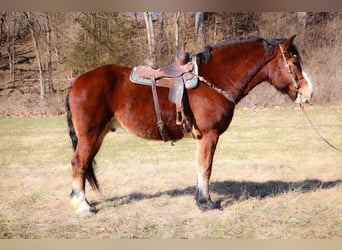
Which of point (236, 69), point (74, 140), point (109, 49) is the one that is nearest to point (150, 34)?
point (109, 49)

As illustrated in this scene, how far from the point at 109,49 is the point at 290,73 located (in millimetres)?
1693

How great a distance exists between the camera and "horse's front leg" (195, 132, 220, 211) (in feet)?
8.36

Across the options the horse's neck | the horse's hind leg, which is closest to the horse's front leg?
the horse's neck

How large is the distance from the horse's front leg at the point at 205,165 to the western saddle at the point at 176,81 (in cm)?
8

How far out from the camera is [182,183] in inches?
122

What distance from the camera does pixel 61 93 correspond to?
327cm

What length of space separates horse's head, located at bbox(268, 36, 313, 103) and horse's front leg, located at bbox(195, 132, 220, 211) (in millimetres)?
652

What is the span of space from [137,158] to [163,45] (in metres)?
1.14

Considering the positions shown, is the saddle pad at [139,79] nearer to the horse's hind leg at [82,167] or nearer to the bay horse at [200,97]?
the bay horse at [200,97]

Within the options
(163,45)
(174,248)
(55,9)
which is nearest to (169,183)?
(174,248)

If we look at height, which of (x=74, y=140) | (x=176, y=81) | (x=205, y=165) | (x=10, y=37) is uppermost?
(x=10, y=37)

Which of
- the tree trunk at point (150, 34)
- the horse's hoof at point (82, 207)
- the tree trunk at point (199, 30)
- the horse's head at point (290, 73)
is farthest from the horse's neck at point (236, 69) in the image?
the horse's hoof at point (82, 207)

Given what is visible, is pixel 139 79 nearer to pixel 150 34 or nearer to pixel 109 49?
pixel 150 34

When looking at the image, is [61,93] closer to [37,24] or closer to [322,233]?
[37,24]
